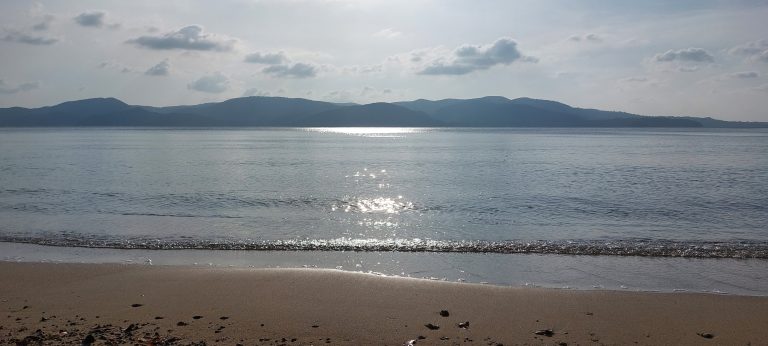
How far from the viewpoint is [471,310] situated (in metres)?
10.1

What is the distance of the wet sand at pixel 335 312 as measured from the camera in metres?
8.59

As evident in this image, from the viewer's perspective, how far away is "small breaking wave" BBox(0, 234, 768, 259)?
53.8ft

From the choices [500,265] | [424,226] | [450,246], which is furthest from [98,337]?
[424,226]

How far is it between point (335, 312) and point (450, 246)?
7609 millimetres

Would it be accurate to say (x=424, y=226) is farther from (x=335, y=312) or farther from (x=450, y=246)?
(x=335, y=312)

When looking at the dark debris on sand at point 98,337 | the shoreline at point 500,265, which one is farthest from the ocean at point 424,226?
the dark debris on sand at point 98,337

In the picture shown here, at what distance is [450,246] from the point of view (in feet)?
55.6

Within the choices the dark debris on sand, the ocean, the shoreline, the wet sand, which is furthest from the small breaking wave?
the dark debris on sand

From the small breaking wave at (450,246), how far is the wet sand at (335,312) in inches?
155

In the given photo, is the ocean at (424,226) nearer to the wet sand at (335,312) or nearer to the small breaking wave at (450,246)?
the small breaking wave at (450,246)

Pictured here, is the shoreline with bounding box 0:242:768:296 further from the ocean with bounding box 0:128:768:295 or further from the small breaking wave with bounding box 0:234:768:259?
the small breaking wave with bounding box 0:234:768:259

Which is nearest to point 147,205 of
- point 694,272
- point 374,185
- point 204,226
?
point 204,226

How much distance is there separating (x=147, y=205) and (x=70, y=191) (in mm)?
8371

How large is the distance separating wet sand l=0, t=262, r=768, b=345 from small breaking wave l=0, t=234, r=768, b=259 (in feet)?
13.0
